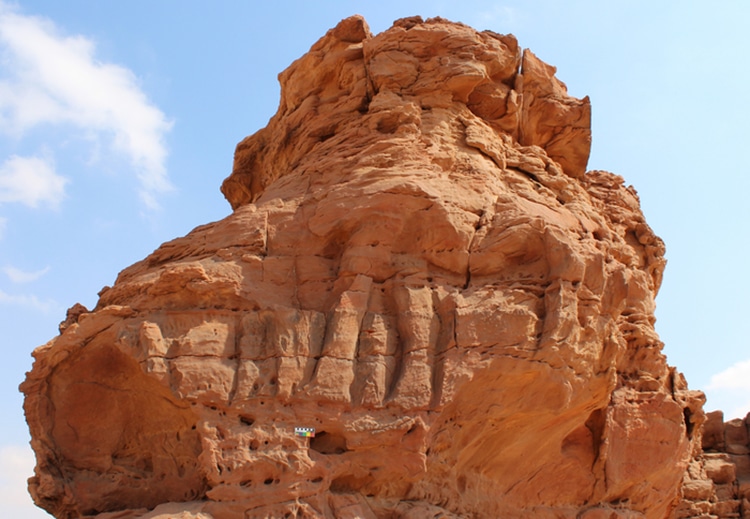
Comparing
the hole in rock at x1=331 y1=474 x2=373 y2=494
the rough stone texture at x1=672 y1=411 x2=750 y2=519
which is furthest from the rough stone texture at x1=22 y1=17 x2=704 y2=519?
the rough stone texture at x1=672 y1=411 x2=750 y2=519

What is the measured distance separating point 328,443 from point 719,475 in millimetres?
11017

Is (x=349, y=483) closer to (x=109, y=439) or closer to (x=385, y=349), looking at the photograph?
(x=385, y=349)

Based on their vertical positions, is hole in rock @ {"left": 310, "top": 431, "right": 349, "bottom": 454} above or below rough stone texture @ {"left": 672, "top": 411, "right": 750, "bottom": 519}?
below

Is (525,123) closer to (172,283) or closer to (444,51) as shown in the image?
(444,51)

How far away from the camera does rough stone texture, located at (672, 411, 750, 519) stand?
16891 millimetres

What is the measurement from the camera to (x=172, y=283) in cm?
1095

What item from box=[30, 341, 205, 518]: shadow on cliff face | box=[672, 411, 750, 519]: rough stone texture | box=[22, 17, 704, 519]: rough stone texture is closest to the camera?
box=[22, 17, 704, 519]: rough stone texture

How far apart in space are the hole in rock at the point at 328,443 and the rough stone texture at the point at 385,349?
3 centimetres

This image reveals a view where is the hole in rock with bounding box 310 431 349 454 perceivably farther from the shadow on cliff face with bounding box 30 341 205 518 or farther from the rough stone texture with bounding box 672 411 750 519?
the rough stone texture with bounding box 672 411 750 519

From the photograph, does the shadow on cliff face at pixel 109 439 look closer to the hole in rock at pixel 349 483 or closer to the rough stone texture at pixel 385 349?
the rough stone texture at pixel 385 349

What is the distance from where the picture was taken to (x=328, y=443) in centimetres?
1028

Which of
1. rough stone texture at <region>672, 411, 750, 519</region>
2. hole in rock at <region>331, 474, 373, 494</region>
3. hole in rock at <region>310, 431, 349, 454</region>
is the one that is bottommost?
hole in rock at <region>331, 474, 373, 494</region>

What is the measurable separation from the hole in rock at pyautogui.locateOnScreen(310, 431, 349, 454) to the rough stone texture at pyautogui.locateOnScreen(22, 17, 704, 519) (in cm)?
3

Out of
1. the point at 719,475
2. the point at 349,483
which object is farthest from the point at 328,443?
the point at 719,475
